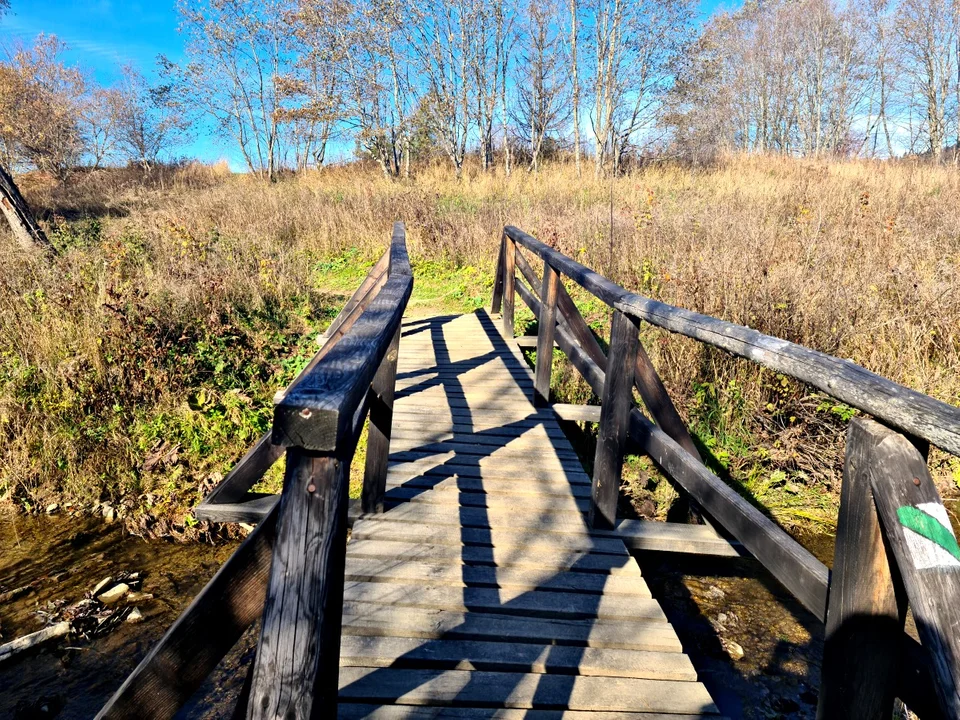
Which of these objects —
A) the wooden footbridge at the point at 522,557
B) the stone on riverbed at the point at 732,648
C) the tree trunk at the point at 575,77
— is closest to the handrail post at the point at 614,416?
the wooden footbridge at the point at 522,557

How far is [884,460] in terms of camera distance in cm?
121

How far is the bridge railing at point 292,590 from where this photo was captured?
3.19 feet

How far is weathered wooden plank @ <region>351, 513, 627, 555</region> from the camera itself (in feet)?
9.57

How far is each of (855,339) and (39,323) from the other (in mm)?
7392

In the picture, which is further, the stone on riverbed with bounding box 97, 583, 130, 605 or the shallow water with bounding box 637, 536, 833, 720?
the stone on riverbed with bounding box 97, 583, 130, 605

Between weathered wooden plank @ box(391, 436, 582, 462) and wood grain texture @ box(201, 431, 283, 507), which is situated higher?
wood grain texture @ box(201, 431, 283, 507)

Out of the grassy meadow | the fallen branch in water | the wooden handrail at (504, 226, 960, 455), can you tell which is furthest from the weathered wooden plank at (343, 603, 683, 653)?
the grassy meadow

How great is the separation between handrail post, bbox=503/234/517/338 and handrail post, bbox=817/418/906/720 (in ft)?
18.6

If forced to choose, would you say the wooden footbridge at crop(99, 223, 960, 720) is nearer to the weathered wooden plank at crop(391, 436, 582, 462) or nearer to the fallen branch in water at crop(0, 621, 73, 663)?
the weathered wooden plank at crop(391, 436, 582, 462)

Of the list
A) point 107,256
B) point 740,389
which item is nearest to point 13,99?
point 107,256

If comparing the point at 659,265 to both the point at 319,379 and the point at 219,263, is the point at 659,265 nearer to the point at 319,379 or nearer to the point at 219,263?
the point at 219,263

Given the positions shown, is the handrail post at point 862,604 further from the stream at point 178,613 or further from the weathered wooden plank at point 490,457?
the weathered wooden plank at point 490,457

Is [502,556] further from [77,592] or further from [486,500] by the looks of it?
[77,592]

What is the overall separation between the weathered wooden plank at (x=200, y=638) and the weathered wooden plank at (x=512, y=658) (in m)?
1.00
